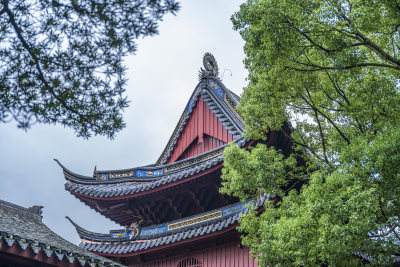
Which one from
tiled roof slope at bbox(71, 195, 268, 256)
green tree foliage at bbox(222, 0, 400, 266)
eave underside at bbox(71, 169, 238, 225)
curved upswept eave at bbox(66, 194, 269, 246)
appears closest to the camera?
green tree foliage at bbox(222, 0, 400, 266)

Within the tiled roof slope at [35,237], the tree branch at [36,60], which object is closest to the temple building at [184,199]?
the tiled roof slope at [35,237]

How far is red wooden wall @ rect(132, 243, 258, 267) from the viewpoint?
11.4 metres

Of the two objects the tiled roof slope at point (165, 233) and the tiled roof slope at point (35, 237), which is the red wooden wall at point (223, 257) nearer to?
the tiled roof slope at point (165, 233)

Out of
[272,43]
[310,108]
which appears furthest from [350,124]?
[272,43]

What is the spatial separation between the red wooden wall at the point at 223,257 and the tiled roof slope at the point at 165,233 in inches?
26.1

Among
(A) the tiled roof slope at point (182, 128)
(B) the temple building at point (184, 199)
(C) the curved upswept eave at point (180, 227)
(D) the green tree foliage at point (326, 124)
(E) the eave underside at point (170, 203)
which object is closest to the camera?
(D) the green tree foliage at point (326, 124)

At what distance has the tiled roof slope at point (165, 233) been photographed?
11.5 m

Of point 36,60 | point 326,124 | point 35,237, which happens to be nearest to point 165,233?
point 35,237

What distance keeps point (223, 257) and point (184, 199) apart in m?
2.30

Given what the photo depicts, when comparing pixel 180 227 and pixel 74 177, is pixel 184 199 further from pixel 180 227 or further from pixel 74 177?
pixel 74 177

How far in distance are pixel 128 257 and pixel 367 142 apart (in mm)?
8800

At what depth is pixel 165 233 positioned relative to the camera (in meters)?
12.9

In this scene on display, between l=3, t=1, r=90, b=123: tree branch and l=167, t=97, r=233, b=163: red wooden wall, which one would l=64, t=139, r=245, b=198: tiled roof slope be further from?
l=3, t=1, r=90, b=123: tree branch

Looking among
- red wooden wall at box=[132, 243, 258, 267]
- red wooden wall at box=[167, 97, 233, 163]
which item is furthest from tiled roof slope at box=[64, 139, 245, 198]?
red wooden wall at box=[132, 243, 258, 267]
